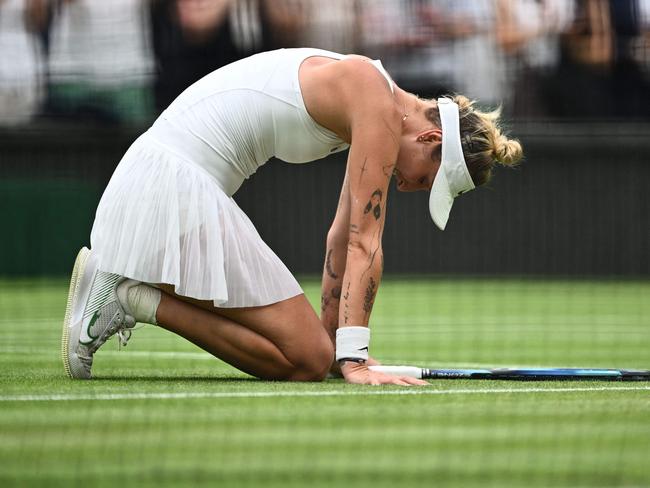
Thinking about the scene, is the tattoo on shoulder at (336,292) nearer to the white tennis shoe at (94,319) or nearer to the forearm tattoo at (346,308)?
the forearm tattoo at (346,308)

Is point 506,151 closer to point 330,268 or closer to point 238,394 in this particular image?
point 330,268

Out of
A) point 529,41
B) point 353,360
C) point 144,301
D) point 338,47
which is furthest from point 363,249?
point 529,41

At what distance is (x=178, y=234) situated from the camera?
14.2 feet

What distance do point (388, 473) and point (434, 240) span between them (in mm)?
10853

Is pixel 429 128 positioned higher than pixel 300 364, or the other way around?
pixel 429 128

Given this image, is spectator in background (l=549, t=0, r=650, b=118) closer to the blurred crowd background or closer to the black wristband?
the blurred crowd background

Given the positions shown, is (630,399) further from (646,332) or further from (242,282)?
(646,332)

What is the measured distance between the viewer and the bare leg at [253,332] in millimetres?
4469

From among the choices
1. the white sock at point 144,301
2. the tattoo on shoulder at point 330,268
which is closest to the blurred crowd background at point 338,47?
the tattoo on shoulder at point 330,268

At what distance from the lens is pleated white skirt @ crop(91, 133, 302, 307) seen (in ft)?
14.2

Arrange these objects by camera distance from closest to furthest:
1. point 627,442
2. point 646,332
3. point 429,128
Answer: point 627,442 < point 429,128 < point 646,332

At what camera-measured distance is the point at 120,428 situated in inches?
128

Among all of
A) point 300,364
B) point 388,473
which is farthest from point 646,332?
point 388,473

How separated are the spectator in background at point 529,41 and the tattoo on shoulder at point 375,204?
9.12m
